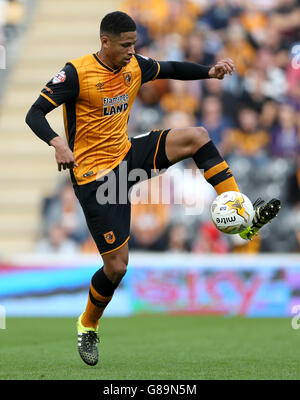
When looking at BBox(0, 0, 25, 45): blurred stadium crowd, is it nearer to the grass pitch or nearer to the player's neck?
the grass pitch

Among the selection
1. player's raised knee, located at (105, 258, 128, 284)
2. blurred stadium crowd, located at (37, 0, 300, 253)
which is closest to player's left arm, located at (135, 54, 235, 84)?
player's raised knee, located at (105, 258, 128, 284)

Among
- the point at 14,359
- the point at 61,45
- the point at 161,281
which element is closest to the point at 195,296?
the point at 161,281

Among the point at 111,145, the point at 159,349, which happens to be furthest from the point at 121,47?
the point at 159,349

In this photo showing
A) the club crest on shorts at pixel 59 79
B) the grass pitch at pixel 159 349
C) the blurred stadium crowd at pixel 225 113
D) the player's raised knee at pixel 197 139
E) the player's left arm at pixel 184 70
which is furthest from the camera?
the blurred stadium crowd at pixel 225 113

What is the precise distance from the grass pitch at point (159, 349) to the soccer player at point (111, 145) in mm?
473

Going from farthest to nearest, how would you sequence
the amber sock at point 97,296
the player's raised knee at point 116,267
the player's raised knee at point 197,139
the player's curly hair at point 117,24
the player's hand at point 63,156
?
1. the amber sock at point 97,296
2. the player's raised knee at point 116,267
3. the player's raised knee at point 197,139
4. the player's curly hair at point 117,24
5. the player's hand at point 63,156

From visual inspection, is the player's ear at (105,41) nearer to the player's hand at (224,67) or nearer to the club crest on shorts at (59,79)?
the club crest on shorts at (59,79)

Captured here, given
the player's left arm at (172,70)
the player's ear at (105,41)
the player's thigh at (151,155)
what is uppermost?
the player's left arm at (172,70)

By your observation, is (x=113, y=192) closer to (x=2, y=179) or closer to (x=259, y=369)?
(x=259, y=369)

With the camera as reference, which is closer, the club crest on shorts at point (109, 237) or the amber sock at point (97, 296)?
the club crest on shorts at point (109, 237)

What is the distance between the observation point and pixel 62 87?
22.2ft

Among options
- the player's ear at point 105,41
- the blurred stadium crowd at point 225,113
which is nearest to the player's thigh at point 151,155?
the player's ear at point 105,41

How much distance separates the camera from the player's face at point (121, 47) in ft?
22.6

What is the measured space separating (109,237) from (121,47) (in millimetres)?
1545
